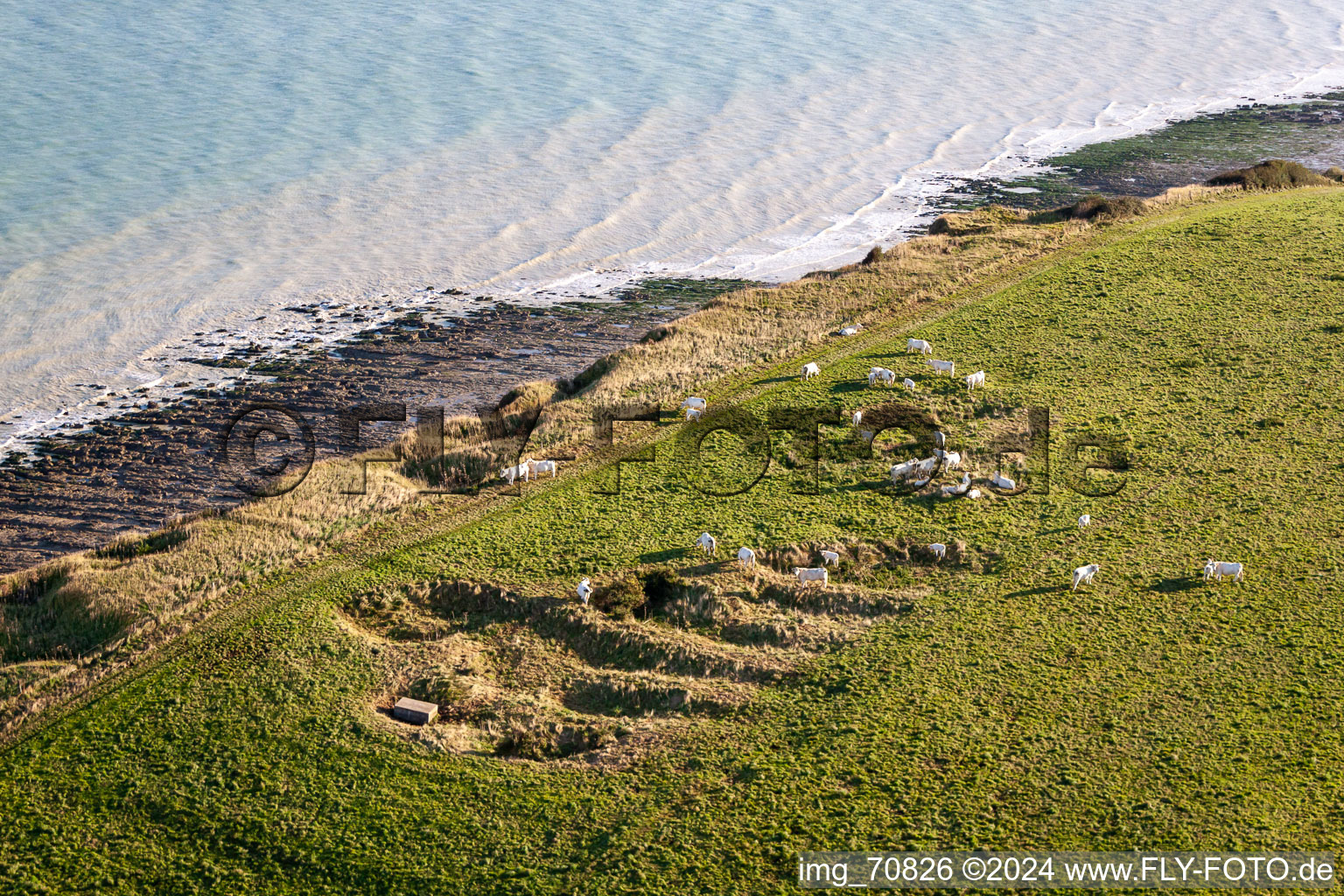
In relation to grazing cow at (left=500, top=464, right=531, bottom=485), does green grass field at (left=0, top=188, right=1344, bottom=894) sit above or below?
below

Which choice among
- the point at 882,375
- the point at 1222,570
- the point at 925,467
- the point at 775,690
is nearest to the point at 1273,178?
the point at 882,375

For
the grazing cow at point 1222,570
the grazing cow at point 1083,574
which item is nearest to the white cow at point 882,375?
the grazing cow at point 1083,574

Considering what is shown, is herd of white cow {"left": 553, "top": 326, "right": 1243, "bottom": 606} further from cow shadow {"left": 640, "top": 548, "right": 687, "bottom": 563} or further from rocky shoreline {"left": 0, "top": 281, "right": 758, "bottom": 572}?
rocky shoreline {"left": 0, "top": 281, "right": 758, "bottom": 572}

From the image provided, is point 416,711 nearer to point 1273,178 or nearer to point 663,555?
point 663,555

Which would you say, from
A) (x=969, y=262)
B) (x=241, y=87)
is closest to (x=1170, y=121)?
(x=969, y=262)

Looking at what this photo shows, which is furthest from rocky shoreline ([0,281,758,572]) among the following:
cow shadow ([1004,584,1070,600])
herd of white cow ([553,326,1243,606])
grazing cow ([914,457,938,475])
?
cow shadow ([1004,584,1070,600])

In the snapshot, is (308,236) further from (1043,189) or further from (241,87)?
(1043,189)
